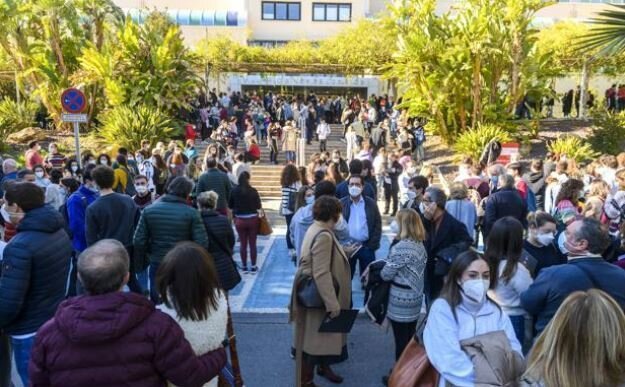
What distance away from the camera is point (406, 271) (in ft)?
15.8

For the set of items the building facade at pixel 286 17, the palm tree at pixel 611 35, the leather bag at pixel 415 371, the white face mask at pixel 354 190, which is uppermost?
the building facade at pixel 286 17

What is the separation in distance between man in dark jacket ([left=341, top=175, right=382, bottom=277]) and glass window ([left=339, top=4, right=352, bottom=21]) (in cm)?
3930

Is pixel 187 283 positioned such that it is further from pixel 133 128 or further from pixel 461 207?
pixel 133 128

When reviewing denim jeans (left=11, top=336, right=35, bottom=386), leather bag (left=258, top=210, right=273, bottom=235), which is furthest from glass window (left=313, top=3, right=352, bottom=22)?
denim jeans (left=11, top=336, right=35, bottom=386)

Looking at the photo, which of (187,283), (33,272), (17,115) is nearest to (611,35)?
(187,283)

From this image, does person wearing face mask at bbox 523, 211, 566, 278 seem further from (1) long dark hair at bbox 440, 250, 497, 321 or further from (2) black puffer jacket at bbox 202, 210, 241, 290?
(2) black puffer jacket at bbox 202, 210, 241, 290

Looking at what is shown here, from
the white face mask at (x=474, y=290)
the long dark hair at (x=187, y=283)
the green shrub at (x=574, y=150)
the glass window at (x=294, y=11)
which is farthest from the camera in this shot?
the glass window at (x=294, y=11)

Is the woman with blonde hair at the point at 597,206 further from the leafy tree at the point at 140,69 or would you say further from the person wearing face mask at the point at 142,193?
the leafy tree at the point at 140,69

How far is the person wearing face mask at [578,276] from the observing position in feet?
11.8

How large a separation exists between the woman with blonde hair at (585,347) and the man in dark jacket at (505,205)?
16.0ft

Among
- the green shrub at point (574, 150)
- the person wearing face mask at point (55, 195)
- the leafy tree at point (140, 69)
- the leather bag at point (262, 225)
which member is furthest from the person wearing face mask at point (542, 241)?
the leafy tree at point (140, 69)

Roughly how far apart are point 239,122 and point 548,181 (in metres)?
15.8

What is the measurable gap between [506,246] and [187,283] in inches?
99.2

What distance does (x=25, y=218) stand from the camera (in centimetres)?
A: 388
